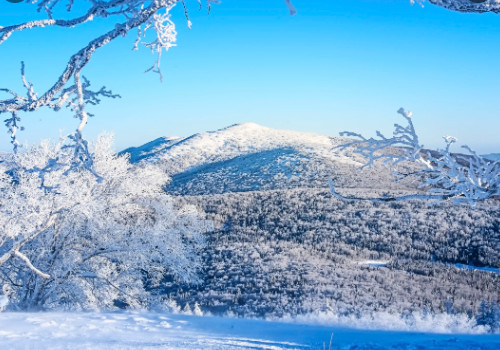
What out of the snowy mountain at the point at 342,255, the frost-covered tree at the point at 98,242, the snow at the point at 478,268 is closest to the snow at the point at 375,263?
the snowy mountain at the point at 342,255

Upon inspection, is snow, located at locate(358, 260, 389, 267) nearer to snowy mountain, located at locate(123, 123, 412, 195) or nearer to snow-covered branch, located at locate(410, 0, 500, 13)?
snowy mountain, located at locate(123, 123, 412, 195)

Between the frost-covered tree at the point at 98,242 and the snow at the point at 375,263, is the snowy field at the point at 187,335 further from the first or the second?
the snow at the point at 375,263

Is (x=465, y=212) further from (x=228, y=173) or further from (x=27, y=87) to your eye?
(x=228, y=173)

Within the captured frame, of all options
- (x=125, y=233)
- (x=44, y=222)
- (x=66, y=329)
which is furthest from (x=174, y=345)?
(x=125, y=233)

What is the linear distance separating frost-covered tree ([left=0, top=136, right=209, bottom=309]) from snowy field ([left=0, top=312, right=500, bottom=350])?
5.20m

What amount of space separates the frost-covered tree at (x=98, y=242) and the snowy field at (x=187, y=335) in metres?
5.20

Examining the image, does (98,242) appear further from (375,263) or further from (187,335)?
(375,263)

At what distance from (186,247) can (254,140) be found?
66.5 meters

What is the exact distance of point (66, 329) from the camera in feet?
16.3

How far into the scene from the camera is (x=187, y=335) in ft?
16.7

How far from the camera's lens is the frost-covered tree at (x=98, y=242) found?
35.2 feet

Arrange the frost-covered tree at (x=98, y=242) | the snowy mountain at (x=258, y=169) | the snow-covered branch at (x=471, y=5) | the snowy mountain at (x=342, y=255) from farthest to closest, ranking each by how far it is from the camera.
Answer: 1. the snowy mountain at (x=258, y=169)
2. the snowy mountain at (x=342, y=255)
3. the frost-covered tree at (x=98, y=242)
4. the snow-covered branch at (x=471, y=5)

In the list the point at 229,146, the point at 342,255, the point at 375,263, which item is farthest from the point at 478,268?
the point at 229,146

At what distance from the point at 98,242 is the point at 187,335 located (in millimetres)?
8059
